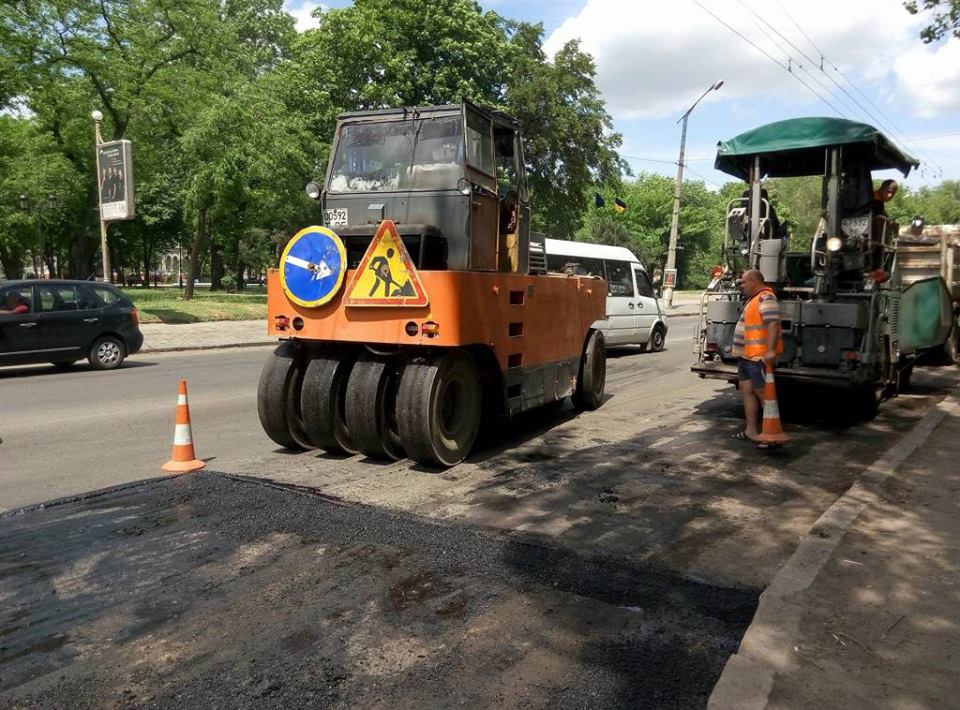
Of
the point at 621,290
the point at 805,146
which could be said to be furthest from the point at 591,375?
the point at 621,290

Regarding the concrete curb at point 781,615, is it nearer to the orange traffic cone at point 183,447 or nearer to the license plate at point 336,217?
the orange traffic cone at point 183,447

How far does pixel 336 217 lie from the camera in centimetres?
734

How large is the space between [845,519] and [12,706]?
4.82 metres

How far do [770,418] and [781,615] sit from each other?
3983 millimetres

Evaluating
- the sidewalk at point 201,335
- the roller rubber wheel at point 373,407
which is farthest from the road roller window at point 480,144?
the sidewalk at point 201,335

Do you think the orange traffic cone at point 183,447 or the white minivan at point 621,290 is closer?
the orange traffic cone at point 183,447

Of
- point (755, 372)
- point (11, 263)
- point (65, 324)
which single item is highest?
point (11, 263)

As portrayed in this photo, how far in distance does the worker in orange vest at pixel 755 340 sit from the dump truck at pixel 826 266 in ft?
3.11

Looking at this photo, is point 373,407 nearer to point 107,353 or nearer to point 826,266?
point 826,266

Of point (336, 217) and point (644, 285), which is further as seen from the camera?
point (644, 285)

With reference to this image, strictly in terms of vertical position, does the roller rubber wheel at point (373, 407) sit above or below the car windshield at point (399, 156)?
below

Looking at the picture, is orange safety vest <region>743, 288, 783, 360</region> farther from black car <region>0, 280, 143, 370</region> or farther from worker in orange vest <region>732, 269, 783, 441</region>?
black car <region>0, 280, 143, 370</region>

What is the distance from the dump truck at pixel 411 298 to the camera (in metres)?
6.14

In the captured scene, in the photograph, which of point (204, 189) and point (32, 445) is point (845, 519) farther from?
point (204, 189)
